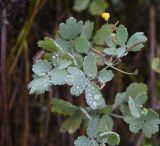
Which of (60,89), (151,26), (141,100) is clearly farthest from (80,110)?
(151,26)

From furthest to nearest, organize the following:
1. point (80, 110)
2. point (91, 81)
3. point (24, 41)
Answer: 1. point (24, 41)
2. point (80, 110)
3. point (91, 81)

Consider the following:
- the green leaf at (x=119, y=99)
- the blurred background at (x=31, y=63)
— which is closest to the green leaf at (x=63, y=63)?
the green leaf at (x=119, y=99)

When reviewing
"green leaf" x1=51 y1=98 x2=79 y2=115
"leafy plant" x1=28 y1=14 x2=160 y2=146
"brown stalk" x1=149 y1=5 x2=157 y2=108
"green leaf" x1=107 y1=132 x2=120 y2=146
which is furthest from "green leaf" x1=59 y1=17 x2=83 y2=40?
"brown stalk" x1=149 y1=5 x2=157 y2=108

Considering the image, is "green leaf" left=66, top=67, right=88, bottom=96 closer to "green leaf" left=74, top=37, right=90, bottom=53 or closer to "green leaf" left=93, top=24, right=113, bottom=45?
"green leaf" left=74, top=37, right=90, bottom=53

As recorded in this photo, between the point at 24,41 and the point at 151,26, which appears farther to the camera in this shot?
the point at 151,26

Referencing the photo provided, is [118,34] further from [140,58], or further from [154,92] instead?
[140,58]

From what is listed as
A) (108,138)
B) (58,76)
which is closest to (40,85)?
(58,76)

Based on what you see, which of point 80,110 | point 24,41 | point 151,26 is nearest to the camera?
point 80,110

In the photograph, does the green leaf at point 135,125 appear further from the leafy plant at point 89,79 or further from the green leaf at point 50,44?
the green leaf at point 50,44
